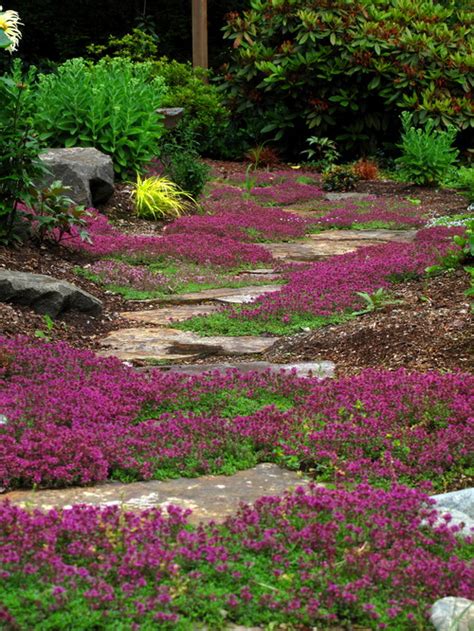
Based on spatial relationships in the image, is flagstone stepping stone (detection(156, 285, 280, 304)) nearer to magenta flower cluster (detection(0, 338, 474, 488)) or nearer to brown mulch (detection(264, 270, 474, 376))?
brown mulch (detection(264, 270, 474, 376))

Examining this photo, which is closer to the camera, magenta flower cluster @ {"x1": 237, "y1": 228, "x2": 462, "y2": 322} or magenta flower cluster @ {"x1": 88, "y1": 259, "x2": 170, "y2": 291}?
magenta flower cluster @ {"x1": 237, "y1": 228, "x2": 462, "y2": 322}

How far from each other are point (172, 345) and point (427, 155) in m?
9.78

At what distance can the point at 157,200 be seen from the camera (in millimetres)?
12133

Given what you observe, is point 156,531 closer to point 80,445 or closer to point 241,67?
point 80,445

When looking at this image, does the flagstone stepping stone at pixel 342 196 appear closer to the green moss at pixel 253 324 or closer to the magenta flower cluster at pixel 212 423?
the green moss at pixel 253 324

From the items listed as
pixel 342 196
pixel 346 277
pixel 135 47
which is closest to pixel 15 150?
pixel 346 277

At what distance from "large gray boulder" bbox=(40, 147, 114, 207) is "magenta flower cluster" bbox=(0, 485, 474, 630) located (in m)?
7.96

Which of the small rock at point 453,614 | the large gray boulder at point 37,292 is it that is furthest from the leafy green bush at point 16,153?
the small rock at point 453,614

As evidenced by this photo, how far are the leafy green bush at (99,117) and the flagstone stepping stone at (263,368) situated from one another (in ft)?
24.3

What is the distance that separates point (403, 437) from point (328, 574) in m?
1.34

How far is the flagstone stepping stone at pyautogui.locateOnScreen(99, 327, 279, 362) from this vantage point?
641 centimetres

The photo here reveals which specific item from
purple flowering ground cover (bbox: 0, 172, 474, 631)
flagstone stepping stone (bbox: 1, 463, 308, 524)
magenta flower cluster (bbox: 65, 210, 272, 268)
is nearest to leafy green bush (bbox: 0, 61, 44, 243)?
magenta flower cluster (bbox: 65, 210, 272, 268)

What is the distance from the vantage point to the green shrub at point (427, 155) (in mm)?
15336

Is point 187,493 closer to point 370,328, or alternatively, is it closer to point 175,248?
point 370,328
